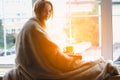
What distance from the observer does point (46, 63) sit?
2.12 metres

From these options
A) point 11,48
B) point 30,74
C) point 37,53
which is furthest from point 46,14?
point 11,48

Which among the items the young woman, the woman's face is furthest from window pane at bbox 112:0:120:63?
the woman's face

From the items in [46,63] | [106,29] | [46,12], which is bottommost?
[46,63]

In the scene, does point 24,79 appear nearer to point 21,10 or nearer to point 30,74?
point 30,74

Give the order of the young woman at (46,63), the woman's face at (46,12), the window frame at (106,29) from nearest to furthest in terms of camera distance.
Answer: the young woman at (46,63) → the woman's face at (46,12) → the window frame at (106,29)

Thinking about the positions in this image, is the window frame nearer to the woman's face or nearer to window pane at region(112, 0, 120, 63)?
window pane at region(112, 0, 120, 63)

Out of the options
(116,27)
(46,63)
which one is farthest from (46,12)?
(116,27)

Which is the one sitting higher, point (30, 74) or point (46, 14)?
point (46, 14)

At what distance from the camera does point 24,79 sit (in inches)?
85.7

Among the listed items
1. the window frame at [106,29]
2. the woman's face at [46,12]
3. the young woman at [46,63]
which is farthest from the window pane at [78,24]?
the young woman at [46,63]

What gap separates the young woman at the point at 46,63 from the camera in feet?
6.90

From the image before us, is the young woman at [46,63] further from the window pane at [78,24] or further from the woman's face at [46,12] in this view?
the window pane at [78,24]

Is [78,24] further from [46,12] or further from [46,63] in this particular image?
[46,63]

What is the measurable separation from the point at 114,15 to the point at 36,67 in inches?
37.5
